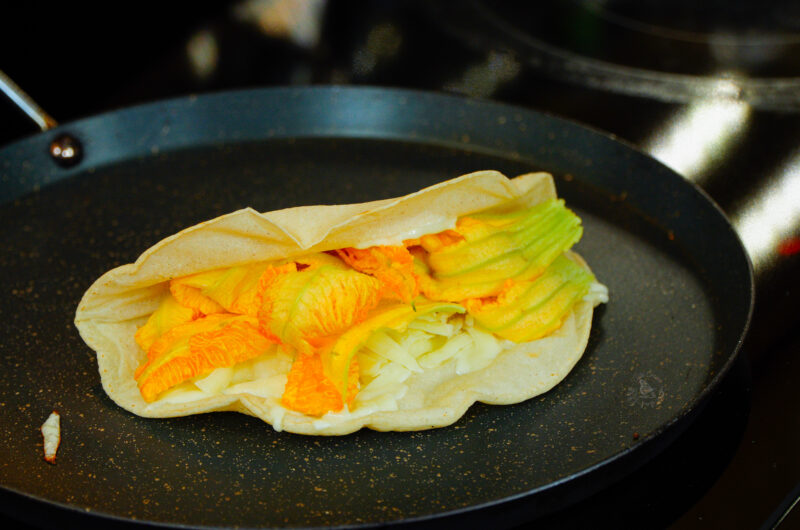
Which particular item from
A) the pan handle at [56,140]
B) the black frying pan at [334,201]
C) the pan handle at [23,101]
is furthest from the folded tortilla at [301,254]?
the pan handle at [23,101]

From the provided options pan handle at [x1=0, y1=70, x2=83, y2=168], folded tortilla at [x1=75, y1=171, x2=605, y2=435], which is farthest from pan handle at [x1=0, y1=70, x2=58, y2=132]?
folded tortilla at [x1=75, y1=171, x2=605, y2=435]

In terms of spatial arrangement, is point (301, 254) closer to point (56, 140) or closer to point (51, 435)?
point (51, 435)

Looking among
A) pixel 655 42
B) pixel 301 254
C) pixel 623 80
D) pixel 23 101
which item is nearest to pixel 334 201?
pixel 301 254

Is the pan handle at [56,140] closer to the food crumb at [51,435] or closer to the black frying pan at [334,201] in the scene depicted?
the black frying pan at [334,201]

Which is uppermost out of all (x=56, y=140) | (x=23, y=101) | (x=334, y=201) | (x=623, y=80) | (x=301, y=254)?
(x=623, y=80)

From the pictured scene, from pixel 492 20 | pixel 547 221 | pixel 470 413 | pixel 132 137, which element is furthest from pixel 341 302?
pixel 492 20

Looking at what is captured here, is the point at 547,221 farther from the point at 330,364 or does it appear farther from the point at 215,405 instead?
the point at 215,405

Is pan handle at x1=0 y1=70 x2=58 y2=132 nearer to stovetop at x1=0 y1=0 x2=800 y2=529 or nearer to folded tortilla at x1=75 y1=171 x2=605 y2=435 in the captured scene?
stovetop at x1=0 y1=0 x2=800 y2=529

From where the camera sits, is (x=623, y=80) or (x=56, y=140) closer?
(x=56, y=140)
